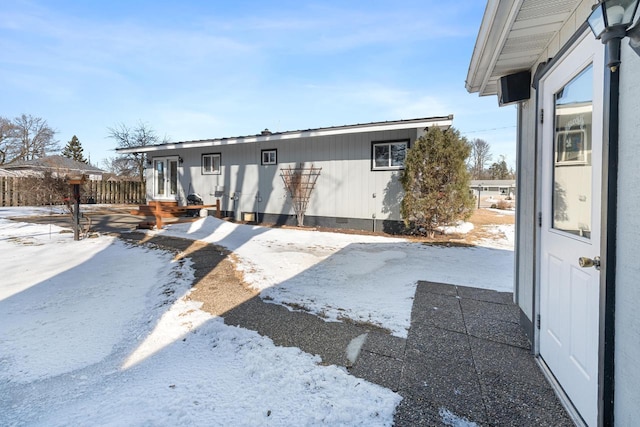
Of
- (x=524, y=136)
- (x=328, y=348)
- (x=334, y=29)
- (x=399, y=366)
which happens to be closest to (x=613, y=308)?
(x=399, y=366)

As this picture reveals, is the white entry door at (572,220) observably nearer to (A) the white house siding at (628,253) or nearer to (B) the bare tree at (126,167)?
(A) the white house siding at (628,253)

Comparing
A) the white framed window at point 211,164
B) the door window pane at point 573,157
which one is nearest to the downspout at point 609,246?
the door window pane at point 573,157

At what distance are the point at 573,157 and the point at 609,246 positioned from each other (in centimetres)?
78

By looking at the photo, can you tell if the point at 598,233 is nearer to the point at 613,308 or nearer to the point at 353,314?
the point at 613,308

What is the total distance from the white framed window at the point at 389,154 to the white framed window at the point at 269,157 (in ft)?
11.0

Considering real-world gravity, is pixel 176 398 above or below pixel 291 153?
below

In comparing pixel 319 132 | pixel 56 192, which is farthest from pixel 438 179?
pixel 56 192

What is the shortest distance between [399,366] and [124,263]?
4612 millimetres

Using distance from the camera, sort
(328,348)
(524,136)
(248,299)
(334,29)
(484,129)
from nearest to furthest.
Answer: (328,348) < (524,136) < (248,299) < (334,29) < (484,129)

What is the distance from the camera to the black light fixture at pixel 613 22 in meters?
1.12

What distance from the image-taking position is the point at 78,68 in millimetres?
9680

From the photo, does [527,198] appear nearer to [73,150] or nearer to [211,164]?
[211,164]

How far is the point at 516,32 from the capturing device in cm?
210

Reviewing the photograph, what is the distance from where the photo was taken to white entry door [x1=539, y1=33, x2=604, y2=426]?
1.46m
